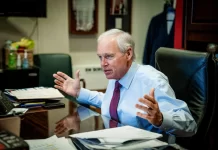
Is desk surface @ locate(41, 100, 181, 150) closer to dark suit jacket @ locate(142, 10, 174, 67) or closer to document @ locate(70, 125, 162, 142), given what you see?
A: document @ locate(70, 125, 162, 142)

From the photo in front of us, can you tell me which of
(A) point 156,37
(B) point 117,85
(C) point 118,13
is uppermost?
(C) point 118,13

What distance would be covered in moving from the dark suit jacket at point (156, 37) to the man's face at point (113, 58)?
7.43 ft

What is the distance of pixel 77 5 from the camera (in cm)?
399

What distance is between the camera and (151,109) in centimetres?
134

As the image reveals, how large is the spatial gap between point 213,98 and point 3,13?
2.40 m

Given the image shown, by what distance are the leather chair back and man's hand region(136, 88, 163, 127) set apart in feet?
7.49

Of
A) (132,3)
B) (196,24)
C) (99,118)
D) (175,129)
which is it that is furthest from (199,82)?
(132,3)

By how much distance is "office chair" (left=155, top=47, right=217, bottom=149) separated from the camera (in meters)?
1.65

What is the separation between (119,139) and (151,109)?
0.22 m

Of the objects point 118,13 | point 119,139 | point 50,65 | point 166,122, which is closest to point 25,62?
point 50,65

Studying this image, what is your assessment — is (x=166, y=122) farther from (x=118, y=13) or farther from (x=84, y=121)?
(x=118, y=13)

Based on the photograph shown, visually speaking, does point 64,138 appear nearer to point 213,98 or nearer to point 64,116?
point 64,116

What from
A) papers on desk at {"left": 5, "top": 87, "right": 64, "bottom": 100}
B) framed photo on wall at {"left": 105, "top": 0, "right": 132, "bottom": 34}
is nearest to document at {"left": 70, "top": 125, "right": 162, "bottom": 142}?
papers on desk at {"left": 5, "top": 87, "right": 64, "bottom": 100}

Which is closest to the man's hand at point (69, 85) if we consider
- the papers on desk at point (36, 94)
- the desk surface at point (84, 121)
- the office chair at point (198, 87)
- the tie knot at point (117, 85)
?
the papers on desk at point (36, 94)
